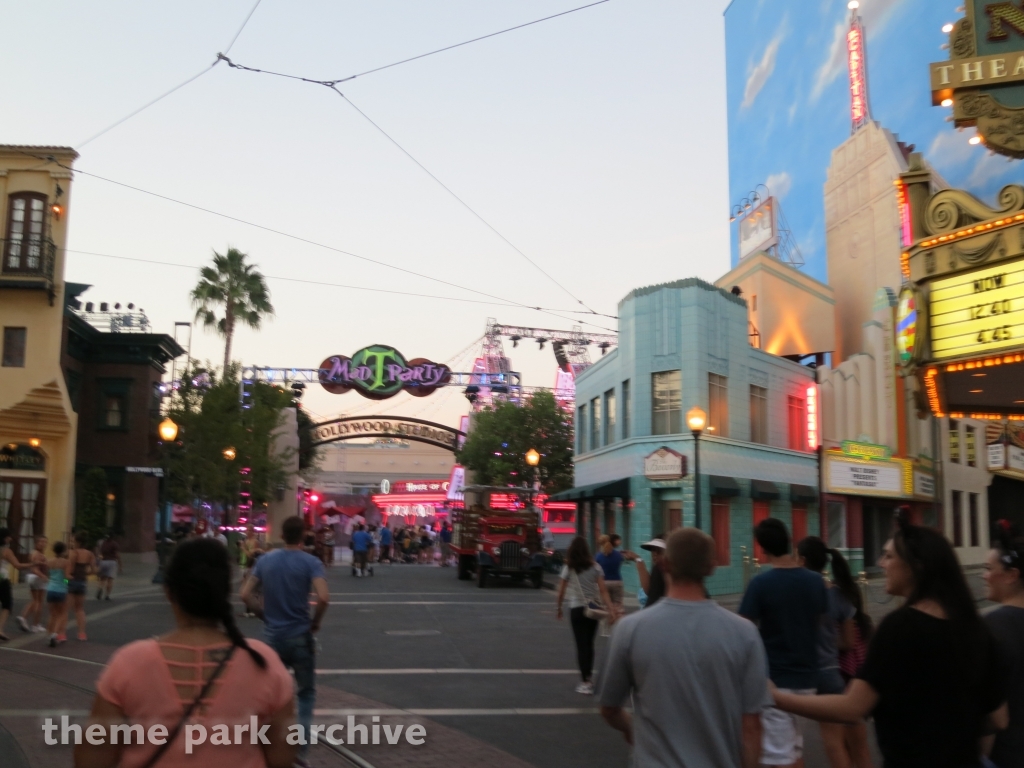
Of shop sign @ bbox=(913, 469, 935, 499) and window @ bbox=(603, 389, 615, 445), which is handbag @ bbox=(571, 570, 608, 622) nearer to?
window @ bbox=(603, 389, 615, 445)

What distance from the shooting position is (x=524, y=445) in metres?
53.5

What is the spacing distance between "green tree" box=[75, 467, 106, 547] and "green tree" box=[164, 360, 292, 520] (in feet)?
8.39

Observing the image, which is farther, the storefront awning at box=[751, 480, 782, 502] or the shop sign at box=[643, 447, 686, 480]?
the storefront awning at box=[751, 480, 782, 502]

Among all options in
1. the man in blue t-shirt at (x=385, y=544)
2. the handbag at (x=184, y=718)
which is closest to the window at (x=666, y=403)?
the man in blue t-shirt at (x=385, y=544)

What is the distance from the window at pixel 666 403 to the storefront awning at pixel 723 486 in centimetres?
171

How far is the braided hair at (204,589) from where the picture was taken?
342 cm

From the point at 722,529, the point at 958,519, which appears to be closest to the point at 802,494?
the point at 722,529

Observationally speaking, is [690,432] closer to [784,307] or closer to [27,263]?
[784,307]

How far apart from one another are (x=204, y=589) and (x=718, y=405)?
27058 millimetres

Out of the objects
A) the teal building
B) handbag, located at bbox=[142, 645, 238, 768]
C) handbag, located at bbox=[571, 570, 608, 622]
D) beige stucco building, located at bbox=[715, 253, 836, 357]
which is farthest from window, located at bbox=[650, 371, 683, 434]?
handbag, located at bbox=[142, 645, 238, 768]

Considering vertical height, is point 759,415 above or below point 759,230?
below

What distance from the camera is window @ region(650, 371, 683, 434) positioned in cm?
2889

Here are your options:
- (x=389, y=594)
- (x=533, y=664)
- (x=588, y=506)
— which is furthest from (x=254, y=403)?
(x=533, y=664)

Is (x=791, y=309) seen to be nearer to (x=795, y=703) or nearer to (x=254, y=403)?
(x=254, y=403)
